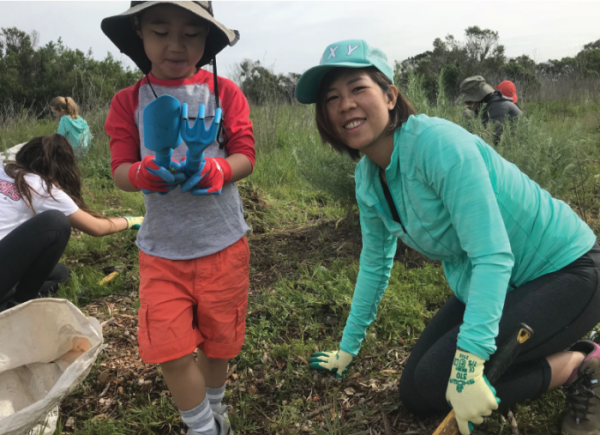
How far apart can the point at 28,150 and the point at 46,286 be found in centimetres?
90

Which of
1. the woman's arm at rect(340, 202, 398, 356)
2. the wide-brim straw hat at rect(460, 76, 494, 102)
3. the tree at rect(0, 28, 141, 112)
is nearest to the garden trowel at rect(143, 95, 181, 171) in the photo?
the woman's arm at rect(340, 202, 398, 356)

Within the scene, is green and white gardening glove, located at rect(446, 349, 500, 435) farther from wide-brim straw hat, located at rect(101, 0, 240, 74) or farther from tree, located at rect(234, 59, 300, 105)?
tree, located at rect(234, 59, 300, 105)

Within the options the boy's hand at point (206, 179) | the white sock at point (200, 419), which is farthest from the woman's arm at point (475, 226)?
the white sock at point (200, 419)

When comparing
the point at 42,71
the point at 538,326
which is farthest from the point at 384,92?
the point at 42,71

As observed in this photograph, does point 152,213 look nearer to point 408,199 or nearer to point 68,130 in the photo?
point 408,199

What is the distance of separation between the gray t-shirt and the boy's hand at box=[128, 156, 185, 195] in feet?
0.84

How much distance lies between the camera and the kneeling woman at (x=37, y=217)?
7.76ft

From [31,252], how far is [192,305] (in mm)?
1382

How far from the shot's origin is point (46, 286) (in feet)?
9.23

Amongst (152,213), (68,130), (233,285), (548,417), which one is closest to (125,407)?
(233,285)

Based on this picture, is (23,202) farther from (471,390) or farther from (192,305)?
(471,390)

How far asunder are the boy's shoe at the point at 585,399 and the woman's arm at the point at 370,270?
29.5 inches

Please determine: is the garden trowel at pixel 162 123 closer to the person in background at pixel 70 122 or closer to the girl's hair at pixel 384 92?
the girl's hair at pixel 384 92

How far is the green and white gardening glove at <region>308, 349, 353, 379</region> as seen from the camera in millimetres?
1874
